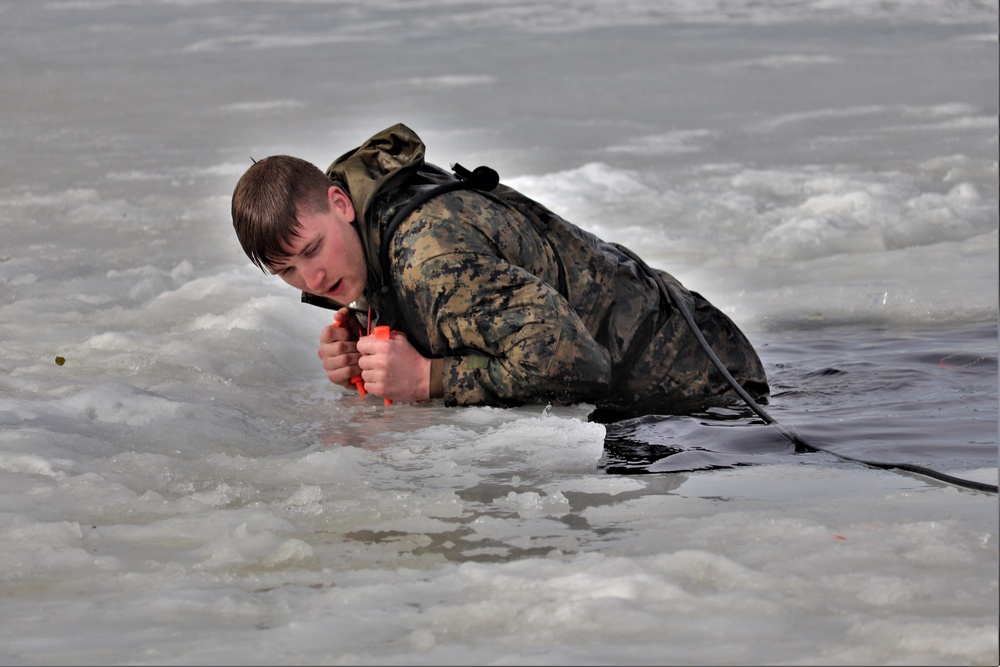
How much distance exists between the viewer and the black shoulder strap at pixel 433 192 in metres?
3.30

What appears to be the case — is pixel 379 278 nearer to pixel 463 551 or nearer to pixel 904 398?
pixel 463 551

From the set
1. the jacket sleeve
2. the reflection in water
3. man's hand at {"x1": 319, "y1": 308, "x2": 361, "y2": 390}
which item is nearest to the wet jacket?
the jacket sleeve

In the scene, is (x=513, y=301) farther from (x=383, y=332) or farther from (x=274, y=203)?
(x=274, y=203)

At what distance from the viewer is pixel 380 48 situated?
1400 cm

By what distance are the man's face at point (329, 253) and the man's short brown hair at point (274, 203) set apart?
0.02 metres

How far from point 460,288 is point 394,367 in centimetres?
37

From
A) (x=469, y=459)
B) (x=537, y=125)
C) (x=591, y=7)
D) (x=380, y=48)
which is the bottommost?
(x=469, y=459)

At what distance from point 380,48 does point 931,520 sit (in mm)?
12265

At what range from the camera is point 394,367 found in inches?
137

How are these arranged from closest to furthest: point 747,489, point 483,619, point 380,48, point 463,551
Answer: point 483,619, point 463,551, point 747,489, point 380,48

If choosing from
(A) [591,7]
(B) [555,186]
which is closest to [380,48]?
(A) [591,7]

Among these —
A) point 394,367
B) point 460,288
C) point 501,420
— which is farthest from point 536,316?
point 394,367

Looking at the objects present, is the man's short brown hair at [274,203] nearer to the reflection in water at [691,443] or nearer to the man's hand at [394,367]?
the man's hand at [394,367]

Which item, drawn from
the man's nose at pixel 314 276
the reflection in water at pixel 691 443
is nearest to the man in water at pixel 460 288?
the man's nose at pixel 314 276
